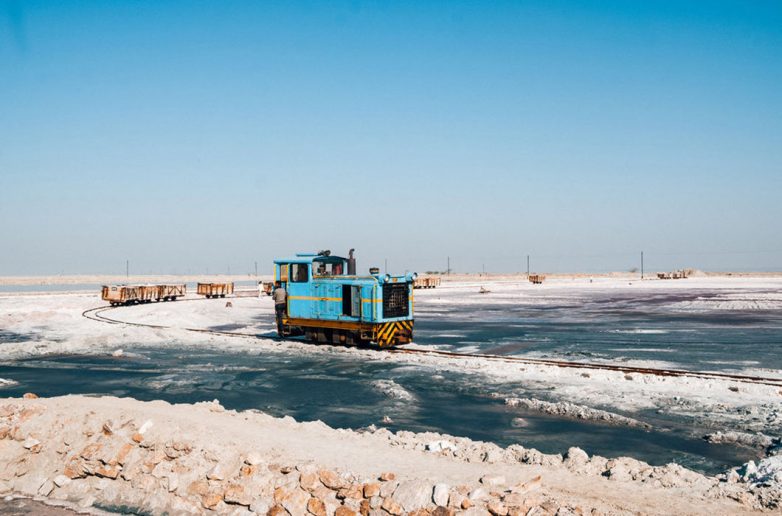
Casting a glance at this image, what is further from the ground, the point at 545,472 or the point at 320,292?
the point at 320,292

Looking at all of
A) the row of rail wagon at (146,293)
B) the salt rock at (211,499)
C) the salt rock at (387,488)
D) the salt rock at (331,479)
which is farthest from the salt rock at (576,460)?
the row of rail wagon at (146,293)

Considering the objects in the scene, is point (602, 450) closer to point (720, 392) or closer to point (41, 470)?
point (720, 392)

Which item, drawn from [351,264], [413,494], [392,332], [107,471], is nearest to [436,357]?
[392,332]

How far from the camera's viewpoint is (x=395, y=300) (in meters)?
24.3

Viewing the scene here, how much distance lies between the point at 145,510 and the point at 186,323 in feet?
90.2

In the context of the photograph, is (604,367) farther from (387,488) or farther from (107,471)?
(107,471)

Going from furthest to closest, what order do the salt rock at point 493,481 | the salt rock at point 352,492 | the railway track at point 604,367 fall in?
the railway track at point 604,367 < the salt rock at point 352,492 < the salt rock at point 493,481

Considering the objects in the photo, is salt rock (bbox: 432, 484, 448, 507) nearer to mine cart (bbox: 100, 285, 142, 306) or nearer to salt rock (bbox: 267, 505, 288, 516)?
salt rock (bbox: 267, 505, 288, 516)

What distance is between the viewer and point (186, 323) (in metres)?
35.9

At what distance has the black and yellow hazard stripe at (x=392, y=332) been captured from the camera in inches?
931

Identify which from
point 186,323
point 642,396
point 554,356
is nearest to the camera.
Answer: point 642,396

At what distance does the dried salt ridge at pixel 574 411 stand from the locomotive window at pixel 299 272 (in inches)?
471

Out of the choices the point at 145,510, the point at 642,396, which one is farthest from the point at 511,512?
the point at 642,396

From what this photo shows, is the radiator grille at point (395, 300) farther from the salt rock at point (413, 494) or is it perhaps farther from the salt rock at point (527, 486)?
the salt rock at point (527, 486)
